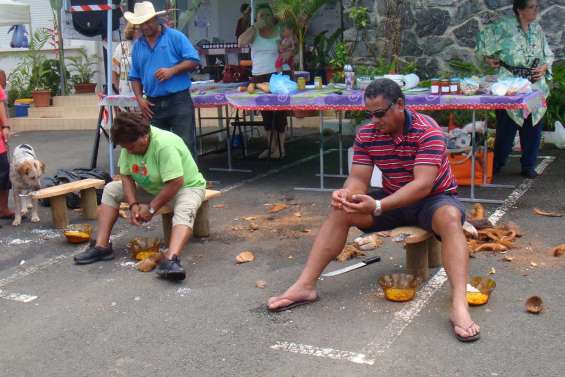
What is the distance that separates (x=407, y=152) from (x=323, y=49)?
333 inches

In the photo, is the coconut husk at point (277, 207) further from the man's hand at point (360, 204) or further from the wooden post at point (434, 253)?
the man's hand at point (360, 204)

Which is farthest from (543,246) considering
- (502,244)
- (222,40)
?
(222,40)

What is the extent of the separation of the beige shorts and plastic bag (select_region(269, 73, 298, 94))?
2.28 meters

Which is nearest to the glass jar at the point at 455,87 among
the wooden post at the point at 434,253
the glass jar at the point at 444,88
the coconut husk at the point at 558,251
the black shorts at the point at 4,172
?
the glass jar at the point at 444,88

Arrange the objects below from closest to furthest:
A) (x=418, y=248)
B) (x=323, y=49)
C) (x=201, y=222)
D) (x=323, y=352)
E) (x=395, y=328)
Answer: (x=323, y=352), (x=395, y=328), (x=418, y=248), (x=201, y=222), (x=323, y=49)

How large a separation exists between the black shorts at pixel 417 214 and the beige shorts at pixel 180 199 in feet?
4.77

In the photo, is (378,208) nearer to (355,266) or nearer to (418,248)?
(418,248)

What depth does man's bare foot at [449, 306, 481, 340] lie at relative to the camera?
3.97 m

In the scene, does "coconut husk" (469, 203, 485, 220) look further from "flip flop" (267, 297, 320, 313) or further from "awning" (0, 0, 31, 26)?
"awning" (0, 0, 31, 26)

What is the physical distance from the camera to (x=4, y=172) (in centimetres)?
710

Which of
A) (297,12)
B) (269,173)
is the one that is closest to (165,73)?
(269,173)

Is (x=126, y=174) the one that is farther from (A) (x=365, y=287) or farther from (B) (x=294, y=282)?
(A) (x=365, y=287)

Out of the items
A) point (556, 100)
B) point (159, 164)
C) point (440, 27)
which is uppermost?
point (440, 27)

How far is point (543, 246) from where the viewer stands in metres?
5.60
